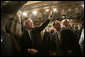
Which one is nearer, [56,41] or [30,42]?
[30,42]

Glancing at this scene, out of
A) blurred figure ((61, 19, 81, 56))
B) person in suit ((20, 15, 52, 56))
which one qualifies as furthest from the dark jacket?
person in suit ((20, 15, 52, 56))

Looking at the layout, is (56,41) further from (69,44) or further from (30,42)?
(30,42)

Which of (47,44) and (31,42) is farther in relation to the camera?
(47,44)

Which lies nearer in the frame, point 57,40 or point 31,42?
point 31,42

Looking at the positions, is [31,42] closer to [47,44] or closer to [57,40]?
[47,44]

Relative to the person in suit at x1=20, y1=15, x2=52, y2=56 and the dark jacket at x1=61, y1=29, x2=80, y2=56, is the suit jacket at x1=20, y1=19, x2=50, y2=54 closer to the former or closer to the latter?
the person in suit at x1=20, y1=15, x2=52, y2=56

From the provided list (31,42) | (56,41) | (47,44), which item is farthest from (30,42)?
(56,41)

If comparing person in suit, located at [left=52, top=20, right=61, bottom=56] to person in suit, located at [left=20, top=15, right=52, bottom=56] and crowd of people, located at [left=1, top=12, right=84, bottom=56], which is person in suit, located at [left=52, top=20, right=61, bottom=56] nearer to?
crowd of people, located at [left=1, top=12, right=84, bottom=56]

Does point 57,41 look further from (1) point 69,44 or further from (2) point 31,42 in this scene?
(2) point 31,42

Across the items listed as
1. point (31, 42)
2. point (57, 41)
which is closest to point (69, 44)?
point (57, 41)

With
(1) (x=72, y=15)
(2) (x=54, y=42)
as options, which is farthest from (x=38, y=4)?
(2) (x=54, y=42)

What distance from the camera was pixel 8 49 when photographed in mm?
2273

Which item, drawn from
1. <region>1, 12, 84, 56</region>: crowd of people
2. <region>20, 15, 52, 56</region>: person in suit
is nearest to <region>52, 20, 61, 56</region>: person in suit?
<region>1, 12, 84, 56</region>: crowd of people

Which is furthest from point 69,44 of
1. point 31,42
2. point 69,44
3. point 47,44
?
point 31,42
